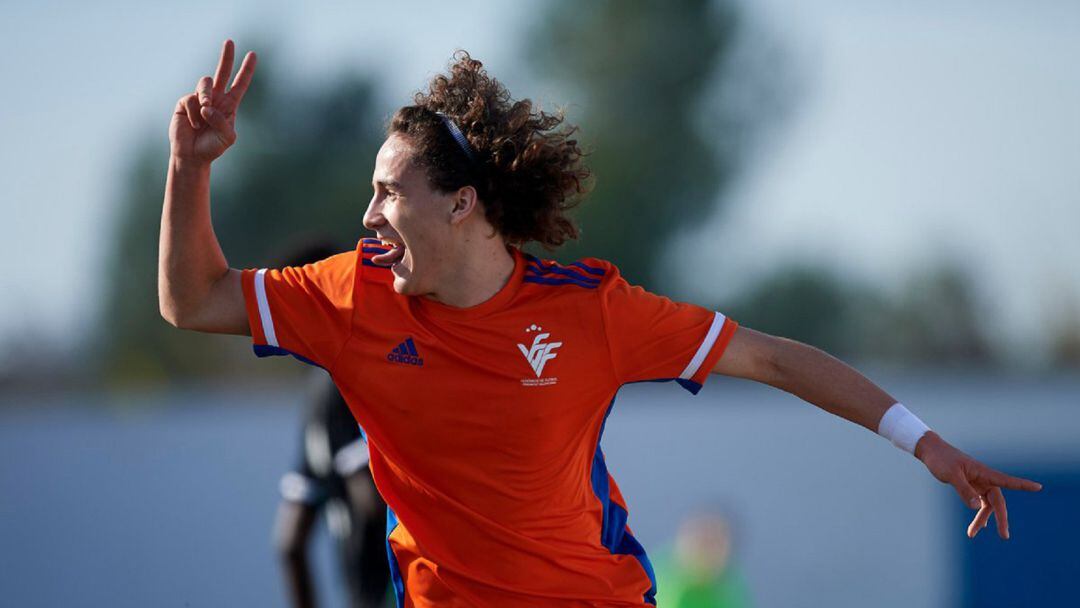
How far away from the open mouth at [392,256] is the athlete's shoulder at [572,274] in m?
0.35

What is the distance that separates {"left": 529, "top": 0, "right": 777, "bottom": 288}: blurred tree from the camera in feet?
85.5

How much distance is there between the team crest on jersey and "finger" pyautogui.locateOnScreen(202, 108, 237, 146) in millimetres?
889

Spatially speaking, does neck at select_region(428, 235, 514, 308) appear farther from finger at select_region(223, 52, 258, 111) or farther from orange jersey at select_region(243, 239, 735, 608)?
finger at select_region(223, 52, 258, 111)

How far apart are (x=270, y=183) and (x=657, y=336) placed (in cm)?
2552

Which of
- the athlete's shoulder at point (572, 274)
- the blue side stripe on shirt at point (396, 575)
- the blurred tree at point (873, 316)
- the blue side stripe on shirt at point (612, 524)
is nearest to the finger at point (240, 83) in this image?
the athlete's shoulder at point (572, 274)

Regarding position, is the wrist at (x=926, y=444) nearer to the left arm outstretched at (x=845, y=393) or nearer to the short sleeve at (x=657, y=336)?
the left arm outstretched at (x=845, y=393)

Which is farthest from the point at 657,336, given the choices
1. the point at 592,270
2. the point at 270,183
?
the point at 270,183

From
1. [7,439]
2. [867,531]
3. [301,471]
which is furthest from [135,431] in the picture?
[867,531]

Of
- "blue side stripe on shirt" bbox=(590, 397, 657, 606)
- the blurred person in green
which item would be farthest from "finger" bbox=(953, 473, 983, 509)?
the blurred person in green

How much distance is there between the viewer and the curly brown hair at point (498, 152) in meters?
3.75

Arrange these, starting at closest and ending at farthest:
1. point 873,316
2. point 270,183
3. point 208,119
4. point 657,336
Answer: point 208,119, point 657,336, point 873,316, point 270,183

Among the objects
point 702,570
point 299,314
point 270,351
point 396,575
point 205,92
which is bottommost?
point 702,570

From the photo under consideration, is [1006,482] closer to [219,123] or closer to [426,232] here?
[426,232]

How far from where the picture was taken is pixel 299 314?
3645 mm
